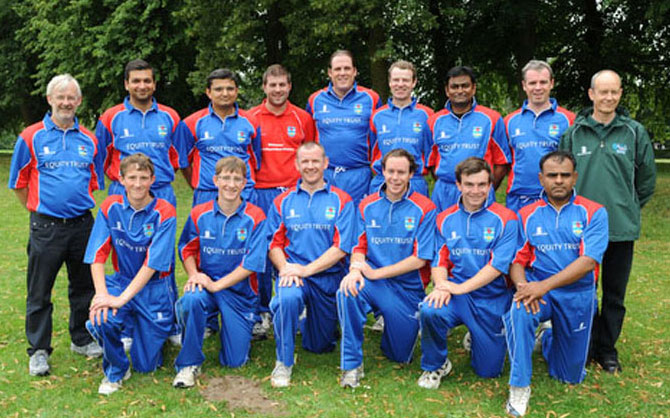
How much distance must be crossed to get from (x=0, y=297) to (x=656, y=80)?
20.3 meters

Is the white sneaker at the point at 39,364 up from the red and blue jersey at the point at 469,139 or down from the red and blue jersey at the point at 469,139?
down

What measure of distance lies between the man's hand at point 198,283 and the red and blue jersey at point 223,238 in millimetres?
234

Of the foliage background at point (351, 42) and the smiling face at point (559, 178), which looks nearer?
the smiling face at point (559, 178)

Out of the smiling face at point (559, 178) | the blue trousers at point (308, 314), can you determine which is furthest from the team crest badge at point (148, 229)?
the smiling face at point (559, 178)

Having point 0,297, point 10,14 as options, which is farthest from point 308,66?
point 10,14

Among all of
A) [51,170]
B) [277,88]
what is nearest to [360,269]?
[277,88]

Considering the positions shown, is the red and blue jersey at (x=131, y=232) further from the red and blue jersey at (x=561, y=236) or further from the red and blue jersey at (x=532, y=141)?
the red and blue jersey at (x=532, y=141)

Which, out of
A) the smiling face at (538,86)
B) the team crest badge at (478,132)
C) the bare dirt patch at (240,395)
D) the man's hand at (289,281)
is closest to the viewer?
the bare dirt patch at (240,395)

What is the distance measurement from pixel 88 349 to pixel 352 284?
8.21 ft

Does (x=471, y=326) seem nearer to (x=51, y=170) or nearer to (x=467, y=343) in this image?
(x=467, y=343)

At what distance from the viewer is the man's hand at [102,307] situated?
14.9 feet

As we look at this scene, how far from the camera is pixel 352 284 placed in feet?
15.9

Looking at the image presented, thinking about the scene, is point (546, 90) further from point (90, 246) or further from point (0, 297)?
point (0, 297)

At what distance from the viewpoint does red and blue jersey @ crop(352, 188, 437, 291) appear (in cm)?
514
